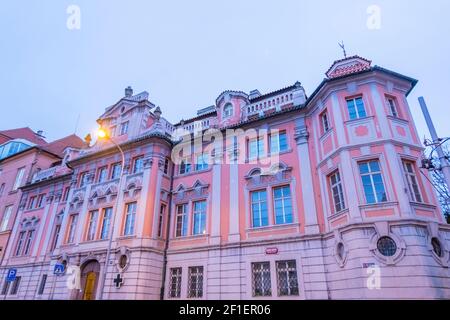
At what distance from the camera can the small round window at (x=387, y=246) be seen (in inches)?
487

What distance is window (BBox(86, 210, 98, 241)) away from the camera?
72.4ft

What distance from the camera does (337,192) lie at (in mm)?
15445

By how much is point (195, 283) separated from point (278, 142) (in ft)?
34.7

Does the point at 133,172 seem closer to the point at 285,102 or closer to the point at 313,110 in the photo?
the point at 285,102

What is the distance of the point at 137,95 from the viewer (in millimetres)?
26422

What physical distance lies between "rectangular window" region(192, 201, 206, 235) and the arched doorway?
25.2ft

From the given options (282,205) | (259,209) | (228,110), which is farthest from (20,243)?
(282,205)

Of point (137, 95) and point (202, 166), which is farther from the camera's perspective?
point (137, 95)

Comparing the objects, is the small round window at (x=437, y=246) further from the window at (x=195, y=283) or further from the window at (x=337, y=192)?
the window at (x=195, y=283)

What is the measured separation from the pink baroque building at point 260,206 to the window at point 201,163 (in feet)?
0.30
